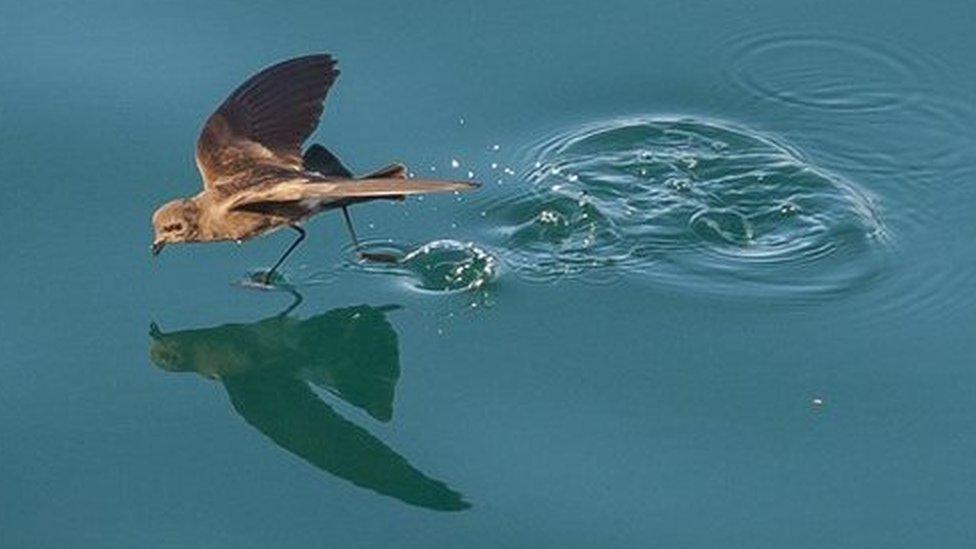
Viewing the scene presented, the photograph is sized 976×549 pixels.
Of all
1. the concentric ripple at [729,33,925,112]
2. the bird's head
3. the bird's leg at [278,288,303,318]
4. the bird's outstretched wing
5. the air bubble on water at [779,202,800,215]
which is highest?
the concentric ripple at [729,33,925,112]

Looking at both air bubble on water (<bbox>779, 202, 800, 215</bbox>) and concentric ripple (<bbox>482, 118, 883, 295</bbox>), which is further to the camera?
air bubble on water (<bbox>779, 202, 800, 215</bbox>)

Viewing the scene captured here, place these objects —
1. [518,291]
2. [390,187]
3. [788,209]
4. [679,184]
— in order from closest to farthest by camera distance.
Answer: [390,187]
[518,291]
[788,209]
[679,184]

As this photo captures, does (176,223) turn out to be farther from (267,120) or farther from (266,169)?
(267,120)

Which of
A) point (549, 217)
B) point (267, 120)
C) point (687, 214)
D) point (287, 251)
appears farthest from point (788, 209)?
point (267, 120)

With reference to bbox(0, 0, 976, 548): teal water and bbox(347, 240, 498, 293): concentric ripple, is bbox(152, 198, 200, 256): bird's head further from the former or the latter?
bbox(347, 240, 498, 293): concentric ripple

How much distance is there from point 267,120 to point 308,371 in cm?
106

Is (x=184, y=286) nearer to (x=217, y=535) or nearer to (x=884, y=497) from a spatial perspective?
(x=217, y=535)

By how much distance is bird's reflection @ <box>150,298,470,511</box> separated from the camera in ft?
23.3

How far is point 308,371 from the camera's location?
747 cm

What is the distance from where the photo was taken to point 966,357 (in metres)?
7.23

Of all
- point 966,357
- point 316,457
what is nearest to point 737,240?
point 966,357

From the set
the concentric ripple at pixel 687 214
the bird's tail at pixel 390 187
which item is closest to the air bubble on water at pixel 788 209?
the concentric ripple at pixel 687 214

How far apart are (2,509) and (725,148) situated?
281cm

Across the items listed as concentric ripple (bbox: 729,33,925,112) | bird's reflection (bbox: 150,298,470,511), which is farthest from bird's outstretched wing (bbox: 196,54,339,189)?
concentric ripple (bbox: 729,33,925,112)
